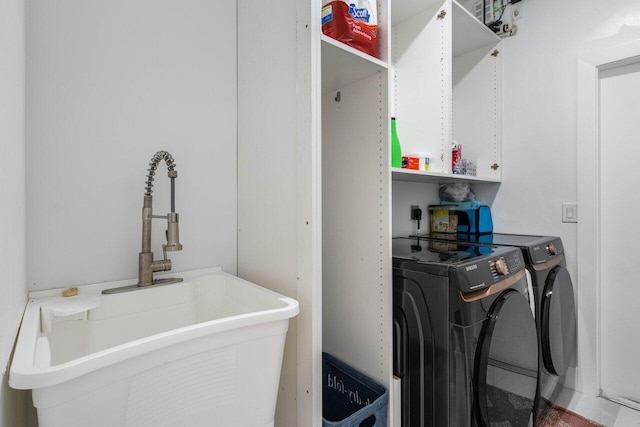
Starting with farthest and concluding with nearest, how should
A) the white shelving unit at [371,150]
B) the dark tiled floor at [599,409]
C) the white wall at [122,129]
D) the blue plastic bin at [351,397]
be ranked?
the dark tiled floor at [599,409]
the white shelving unit at [371,150]
the blue plastic bin at [351,397]
the white wall at [122,129]

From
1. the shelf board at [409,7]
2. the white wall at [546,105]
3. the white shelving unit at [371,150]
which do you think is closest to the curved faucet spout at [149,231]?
the white shelving unit at [371,150]

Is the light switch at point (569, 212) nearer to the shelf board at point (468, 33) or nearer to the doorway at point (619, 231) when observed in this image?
the doorway at point (619, 231)

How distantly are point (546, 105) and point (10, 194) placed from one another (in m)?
2.65

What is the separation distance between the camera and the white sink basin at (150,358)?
1.88 ft

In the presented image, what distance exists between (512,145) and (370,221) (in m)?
1.61

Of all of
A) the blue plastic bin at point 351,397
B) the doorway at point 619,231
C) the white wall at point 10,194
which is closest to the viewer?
A: the white wall at point 10,194

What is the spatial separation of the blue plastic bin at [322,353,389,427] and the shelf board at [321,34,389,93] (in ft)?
3.84

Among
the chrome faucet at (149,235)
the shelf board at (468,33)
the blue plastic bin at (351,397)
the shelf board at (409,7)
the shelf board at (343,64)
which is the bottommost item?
the blue plastic bin at (351,397)

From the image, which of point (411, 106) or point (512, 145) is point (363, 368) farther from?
point (512, 145)

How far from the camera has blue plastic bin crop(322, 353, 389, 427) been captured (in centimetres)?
110

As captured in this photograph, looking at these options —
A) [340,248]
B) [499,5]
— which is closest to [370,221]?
[340,248]

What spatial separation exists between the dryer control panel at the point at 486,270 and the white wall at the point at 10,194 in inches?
46.1

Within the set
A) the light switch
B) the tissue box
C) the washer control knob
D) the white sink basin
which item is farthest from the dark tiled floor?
the white sink basin

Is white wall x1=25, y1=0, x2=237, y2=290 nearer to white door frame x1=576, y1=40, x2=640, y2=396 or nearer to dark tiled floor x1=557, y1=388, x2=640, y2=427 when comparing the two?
white door frame x1=576, y1=40, x2=640, y2=396
